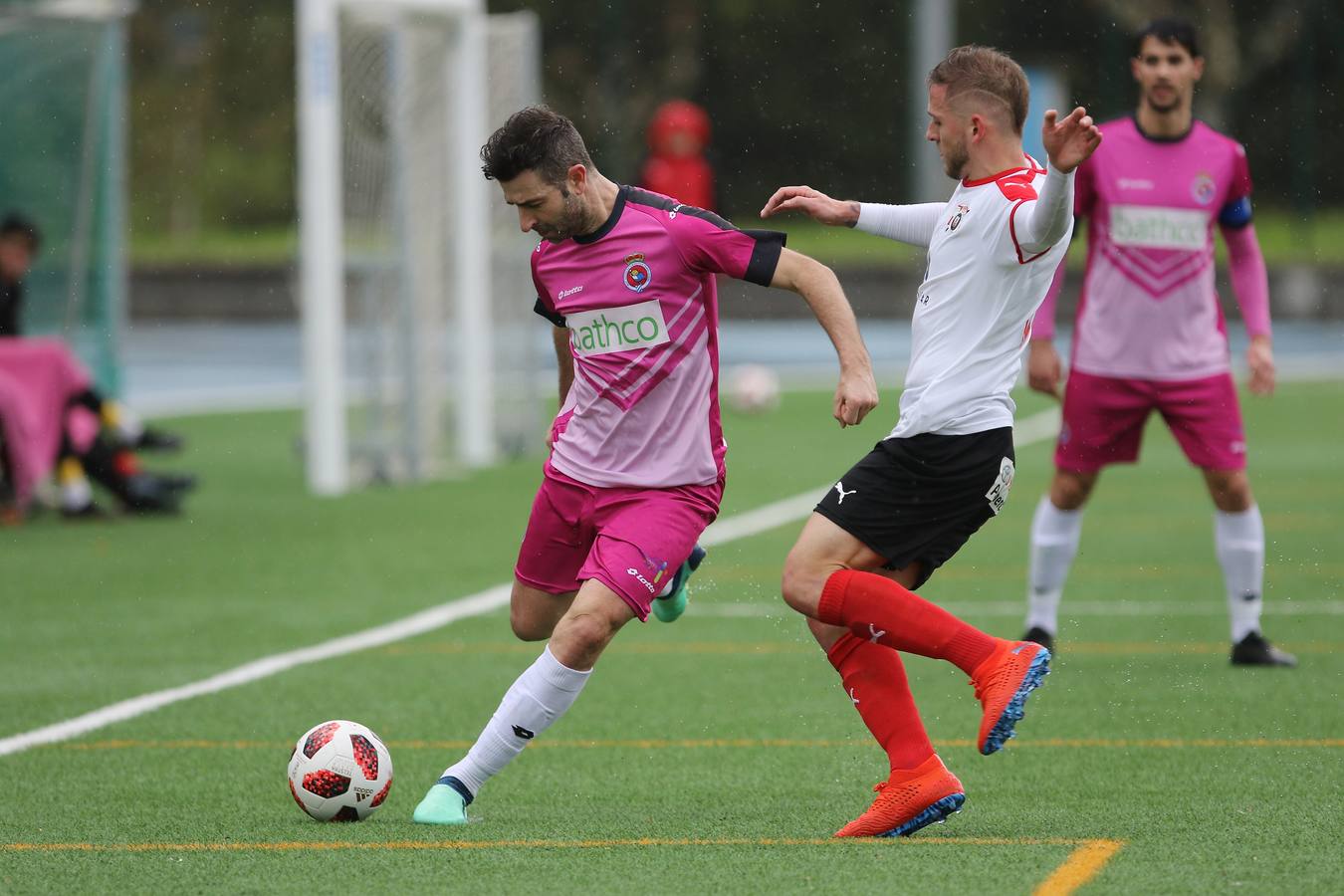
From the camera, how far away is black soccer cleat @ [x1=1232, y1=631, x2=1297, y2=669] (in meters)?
7.66

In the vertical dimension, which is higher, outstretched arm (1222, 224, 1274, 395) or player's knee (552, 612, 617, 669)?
outstretched arm (1222, 224, 1274, 395)

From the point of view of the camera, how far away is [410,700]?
7227 mm

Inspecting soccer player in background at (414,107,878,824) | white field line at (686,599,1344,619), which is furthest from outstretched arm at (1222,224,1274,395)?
soccer player in background at (414,107,878,824)

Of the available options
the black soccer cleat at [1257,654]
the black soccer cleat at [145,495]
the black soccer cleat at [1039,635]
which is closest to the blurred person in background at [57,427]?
the black soccer cleat at [145,495]

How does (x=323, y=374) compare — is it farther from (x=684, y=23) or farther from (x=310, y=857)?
(x=684, y=23)

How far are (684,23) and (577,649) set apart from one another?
30.2 m

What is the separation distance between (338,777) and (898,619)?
1.46m

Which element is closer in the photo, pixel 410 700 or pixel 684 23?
pixel 410 700

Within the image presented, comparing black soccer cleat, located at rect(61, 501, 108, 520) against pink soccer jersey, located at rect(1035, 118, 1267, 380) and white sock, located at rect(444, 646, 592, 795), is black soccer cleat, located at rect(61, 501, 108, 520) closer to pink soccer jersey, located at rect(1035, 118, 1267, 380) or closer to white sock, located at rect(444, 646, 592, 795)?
pink soccer jersey, located at rect(1035, 118, 1267, 380)

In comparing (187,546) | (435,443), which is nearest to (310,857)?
(187,546)

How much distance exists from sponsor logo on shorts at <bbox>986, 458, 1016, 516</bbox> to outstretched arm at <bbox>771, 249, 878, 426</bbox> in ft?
1.33

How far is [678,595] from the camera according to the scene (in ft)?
19.8

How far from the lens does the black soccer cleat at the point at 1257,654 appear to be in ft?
25.1

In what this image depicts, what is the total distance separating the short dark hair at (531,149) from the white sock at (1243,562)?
3533 mm
